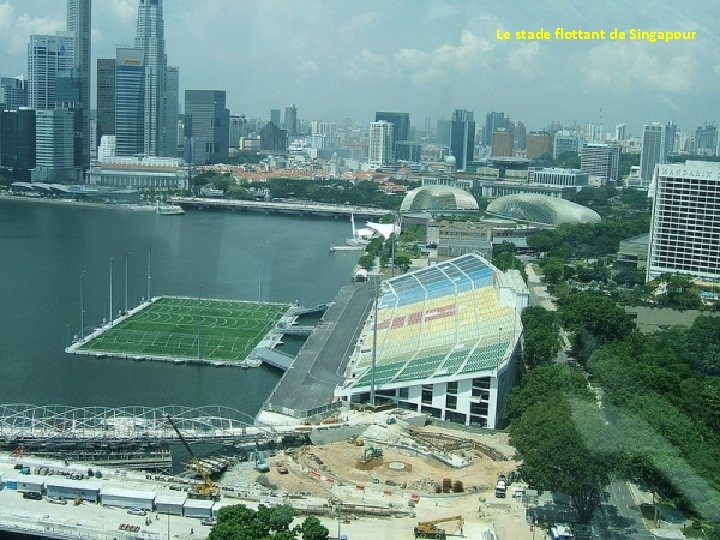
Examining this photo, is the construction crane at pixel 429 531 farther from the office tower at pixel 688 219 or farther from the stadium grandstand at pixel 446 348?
the office tower at pixel 688 219

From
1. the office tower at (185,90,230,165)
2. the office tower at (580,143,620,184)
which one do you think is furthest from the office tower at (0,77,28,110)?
the office tower at (580,143,620,184)

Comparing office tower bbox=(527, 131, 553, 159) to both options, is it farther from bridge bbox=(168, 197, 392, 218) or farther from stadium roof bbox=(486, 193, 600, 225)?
stadium roof bbox=(486, 193, 600, 225)

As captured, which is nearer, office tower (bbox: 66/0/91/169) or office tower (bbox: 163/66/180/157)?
office tower (bbox: 66/0/91/169)

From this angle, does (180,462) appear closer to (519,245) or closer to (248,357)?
(248,357)

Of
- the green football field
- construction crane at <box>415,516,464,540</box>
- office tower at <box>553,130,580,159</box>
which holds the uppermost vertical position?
office tower at <box>553,130,580,159</box>

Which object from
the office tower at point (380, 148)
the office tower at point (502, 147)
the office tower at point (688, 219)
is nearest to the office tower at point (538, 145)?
the office tower at point (502, 147)

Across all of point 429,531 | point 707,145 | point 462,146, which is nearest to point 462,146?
point 462,146

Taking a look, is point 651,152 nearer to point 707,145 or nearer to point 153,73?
point 707,145
